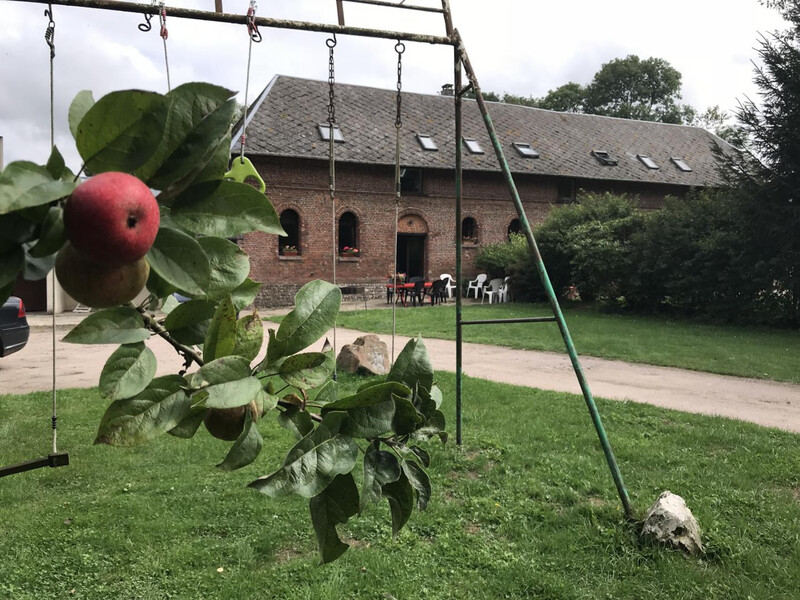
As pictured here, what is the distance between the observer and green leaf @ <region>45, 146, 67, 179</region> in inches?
14.3

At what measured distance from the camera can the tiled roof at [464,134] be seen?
68.4 feet

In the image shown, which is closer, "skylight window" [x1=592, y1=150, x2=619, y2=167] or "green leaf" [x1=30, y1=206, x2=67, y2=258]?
"green leaf" [x1=30, y1=206, x2=67, y2=258]

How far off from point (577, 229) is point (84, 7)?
55.1 ft

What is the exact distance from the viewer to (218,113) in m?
0.45

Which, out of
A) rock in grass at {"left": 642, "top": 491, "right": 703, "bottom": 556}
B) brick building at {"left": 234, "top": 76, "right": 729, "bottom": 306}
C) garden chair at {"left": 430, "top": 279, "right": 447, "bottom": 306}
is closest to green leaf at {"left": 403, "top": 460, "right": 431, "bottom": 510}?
rock in grass at {"left": 642, "top": 491, "right": 703, "bottom": 556}

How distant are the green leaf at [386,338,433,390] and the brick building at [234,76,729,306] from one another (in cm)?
1738

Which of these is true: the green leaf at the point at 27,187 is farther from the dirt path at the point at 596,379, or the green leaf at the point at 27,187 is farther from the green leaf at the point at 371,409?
the dirt path at the point at 596,379

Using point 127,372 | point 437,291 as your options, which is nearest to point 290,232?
point 437,291

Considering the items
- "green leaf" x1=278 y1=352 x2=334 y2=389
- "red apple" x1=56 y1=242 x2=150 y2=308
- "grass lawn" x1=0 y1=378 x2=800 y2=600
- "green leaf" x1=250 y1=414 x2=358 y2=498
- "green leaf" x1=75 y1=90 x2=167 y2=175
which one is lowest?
"grass lawn" x1=0 y1=378 x2=800 y2=600

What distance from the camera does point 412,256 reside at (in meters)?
23.5

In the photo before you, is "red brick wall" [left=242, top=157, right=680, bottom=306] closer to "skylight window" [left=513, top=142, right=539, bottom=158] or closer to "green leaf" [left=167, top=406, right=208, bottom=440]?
"skylight window" [left=513, top=142, right=539, bottom=158]

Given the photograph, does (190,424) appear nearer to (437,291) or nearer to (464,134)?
(437,291)

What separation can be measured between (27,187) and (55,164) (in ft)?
0.11

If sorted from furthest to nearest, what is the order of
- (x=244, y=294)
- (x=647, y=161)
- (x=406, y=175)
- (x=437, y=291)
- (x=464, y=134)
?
1. (x=647, y=161)
2. (x=464, y=134)
3. (x=406, y=175)
4. (x=437, y=291)
5. (x=244, y=294)
